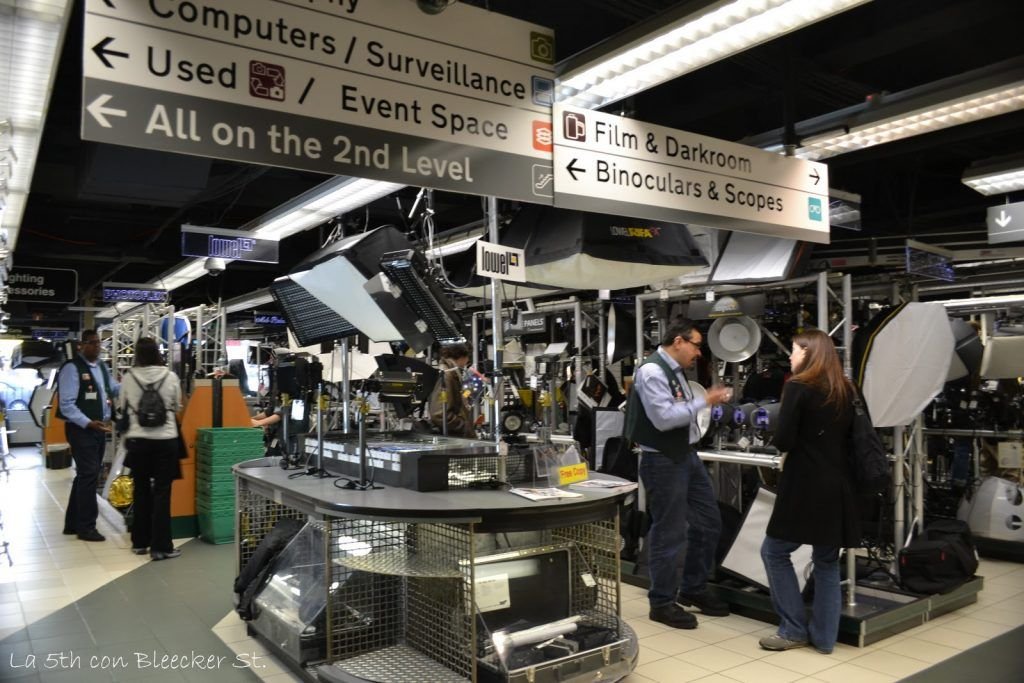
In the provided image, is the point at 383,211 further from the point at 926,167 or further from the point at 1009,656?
the point at 1009,656

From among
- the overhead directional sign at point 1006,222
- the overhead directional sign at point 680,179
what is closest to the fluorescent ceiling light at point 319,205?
the overhead directional sign at point 680,179

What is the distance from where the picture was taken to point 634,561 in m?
5.52

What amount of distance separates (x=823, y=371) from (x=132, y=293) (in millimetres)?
9992

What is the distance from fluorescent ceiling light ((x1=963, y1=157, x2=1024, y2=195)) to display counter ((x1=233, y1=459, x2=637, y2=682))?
3.46 meters

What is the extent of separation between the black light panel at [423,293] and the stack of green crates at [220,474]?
390cm

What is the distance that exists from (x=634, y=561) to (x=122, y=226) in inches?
336

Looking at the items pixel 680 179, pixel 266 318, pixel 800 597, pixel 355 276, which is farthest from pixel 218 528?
pixel 266 318

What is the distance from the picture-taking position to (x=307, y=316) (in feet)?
13.5

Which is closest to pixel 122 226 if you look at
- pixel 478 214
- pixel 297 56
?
pixel 478 214

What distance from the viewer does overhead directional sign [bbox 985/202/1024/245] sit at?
5.35 metres

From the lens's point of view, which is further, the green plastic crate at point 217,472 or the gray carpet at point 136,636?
the green plastic crate at point 217,472

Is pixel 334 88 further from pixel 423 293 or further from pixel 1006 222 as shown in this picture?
pixel 1006 222

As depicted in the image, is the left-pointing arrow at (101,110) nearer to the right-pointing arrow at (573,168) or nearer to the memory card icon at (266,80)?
the memory card icon at (266,80)

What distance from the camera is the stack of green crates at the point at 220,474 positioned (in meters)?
6.56
